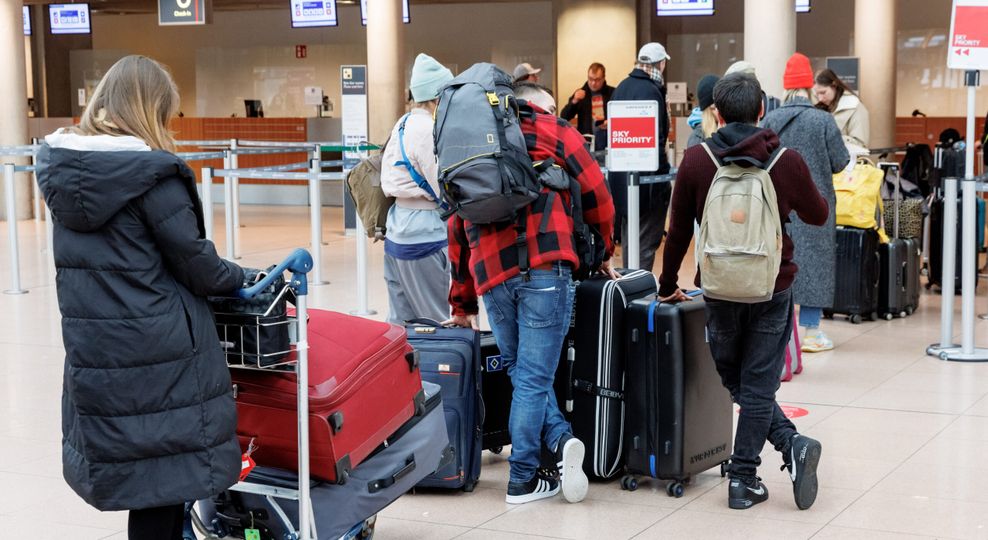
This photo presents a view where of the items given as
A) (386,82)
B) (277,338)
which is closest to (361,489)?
(277,338)

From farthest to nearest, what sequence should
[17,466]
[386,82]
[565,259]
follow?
[386,82] → [17,466] → [565,259]

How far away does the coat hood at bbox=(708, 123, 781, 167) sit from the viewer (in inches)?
157

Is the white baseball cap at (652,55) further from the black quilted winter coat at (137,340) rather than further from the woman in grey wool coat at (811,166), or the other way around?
the black quilted winter coat at (137,340)

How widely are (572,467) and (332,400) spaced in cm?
127

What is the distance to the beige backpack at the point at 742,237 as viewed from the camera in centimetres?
392

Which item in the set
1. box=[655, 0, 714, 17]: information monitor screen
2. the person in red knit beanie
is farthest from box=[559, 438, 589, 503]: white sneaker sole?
box=[655, 0, 714, 17]: information monitor screen

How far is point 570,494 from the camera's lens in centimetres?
422

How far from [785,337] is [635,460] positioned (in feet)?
2.26

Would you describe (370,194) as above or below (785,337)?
above

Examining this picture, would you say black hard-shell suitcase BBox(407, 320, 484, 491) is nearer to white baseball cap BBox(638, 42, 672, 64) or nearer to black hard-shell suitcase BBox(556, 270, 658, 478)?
black hard-shell suitcase BBox(556, 270, 658, 478)

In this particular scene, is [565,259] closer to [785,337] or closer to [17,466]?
[785,337]

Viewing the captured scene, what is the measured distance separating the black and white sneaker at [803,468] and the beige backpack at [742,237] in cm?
54

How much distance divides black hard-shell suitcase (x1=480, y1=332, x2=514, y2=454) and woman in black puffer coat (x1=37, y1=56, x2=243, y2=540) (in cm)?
174

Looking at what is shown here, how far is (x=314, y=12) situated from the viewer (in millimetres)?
18172
